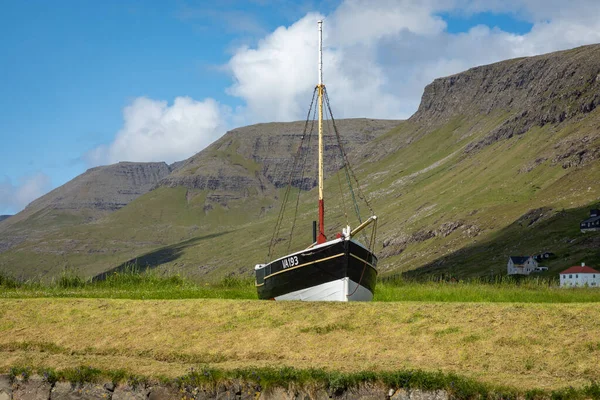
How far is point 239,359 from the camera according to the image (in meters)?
18.4

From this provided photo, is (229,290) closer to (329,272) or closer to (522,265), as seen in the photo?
(329,272)

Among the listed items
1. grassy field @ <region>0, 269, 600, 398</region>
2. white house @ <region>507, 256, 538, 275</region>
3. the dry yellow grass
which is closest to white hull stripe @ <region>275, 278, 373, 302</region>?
the dry yellow grass

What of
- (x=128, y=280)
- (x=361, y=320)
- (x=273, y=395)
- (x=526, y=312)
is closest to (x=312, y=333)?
(x=361, y=320)

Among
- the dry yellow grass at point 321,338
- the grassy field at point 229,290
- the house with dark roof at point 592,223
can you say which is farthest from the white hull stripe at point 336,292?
the house with dark roof at point 592,223

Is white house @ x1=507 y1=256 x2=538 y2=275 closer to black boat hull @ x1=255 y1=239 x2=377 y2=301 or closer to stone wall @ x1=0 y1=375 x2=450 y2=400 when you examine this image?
black boat hull @ x1=255 y1=239 x2=377 y2=301

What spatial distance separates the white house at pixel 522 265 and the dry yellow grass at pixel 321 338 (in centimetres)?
17343

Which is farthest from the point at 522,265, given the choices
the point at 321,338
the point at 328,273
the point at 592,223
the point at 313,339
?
the point at 313,339

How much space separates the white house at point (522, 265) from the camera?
18475 centimetres

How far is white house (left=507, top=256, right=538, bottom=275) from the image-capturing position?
18475 centimetres

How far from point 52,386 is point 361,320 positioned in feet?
27.9

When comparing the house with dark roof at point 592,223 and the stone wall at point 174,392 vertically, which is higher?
the house with dark roof at point 592,223

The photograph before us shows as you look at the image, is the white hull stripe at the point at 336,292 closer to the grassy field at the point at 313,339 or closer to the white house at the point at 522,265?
the grassy field at the point at 313,339

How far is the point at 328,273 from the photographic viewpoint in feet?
85.7

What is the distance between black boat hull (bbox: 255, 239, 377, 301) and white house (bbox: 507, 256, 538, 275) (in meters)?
167
